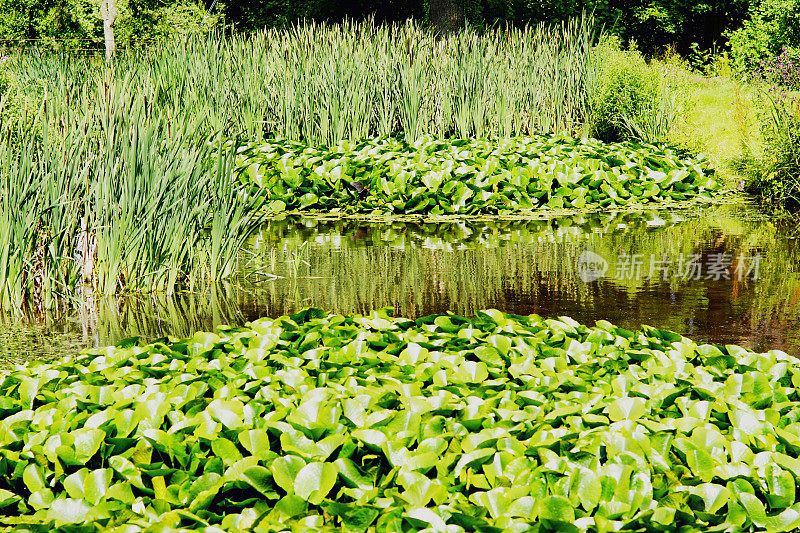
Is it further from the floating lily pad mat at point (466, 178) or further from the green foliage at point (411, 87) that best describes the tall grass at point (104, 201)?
the green foliage at point (411, 87)

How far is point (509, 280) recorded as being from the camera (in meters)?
5.17

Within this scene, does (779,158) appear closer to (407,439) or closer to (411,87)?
(411,87)

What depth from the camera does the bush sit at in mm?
9805

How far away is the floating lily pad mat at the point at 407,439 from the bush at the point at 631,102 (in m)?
7.04

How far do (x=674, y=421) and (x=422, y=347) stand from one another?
1.03 m

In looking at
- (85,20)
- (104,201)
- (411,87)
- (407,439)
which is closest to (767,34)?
(411,87)

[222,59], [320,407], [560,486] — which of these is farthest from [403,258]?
[222,59]

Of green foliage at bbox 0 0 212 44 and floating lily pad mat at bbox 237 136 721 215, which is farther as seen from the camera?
green foliage at bbox 0 0 212 44

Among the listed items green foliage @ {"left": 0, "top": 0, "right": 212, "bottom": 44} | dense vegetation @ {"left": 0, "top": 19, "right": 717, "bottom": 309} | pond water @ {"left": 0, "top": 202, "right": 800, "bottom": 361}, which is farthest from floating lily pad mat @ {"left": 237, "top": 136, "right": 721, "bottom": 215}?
green foliage @ {"left": 0, "top": 0, "right": 212, "bottom": 44}

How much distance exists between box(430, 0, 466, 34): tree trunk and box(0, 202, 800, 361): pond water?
10.7 meters

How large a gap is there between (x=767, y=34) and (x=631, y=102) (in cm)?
911

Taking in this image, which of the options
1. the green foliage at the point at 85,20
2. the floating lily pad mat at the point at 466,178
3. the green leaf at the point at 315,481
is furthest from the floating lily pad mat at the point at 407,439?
the green foliage at the point at 85,20

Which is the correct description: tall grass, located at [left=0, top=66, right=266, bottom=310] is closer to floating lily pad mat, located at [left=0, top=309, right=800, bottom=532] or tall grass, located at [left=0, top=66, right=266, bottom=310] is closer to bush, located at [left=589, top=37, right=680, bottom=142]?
floating lily pad mat, located at [left=0, top=309, right=800, bottom=532]

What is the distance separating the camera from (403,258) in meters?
5.86
